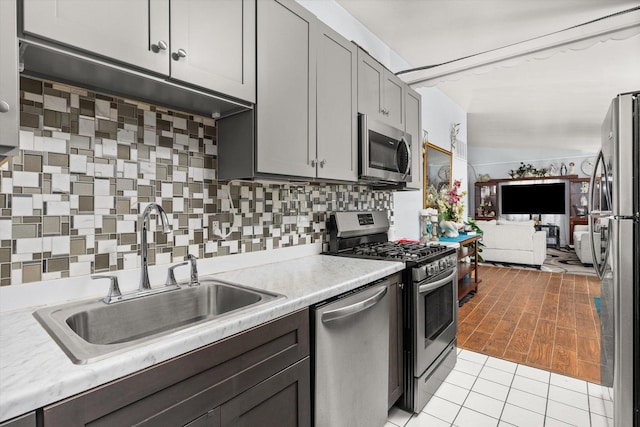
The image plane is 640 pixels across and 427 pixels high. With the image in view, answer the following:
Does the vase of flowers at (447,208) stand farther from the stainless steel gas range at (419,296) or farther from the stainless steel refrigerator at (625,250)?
the stainless steel refrigerator at (625,250)

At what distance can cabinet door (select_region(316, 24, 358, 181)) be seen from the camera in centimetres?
183

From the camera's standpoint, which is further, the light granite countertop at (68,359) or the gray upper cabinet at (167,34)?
the gray upper cabinet at (167,34)

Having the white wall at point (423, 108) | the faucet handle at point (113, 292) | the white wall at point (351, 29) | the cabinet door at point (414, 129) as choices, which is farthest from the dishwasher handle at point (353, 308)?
the white wall at point (351, 29)

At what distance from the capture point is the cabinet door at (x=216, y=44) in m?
1.18

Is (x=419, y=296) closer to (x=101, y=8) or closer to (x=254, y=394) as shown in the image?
(x=254, y=394)

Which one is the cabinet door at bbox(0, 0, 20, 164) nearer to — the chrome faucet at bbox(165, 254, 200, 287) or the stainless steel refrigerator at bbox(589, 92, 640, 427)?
the chrome faucet at bbox(165, 254, 200, 287)

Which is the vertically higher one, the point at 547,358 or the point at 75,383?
the point at 75,383

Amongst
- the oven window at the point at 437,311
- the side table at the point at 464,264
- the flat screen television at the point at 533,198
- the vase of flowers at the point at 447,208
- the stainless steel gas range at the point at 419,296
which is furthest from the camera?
the flat screen television at the point at 533,198

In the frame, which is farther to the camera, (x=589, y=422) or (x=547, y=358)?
(x=547, y=358)

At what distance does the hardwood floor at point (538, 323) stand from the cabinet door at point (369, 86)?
7.11 ft

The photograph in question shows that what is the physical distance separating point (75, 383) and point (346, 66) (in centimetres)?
195

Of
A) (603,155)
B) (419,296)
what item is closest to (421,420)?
(419,296)

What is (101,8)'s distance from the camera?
3.25 ft

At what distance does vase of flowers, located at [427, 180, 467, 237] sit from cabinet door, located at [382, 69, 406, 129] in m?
1.64
